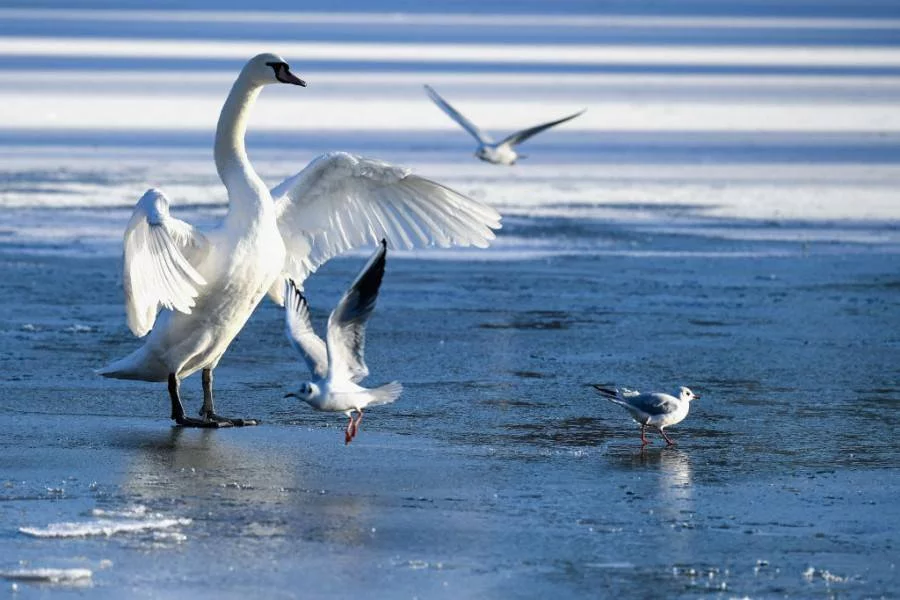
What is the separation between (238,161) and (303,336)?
1114mm

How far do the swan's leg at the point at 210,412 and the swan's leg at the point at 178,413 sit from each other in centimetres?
4

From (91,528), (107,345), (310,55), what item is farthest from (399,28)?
(91,528)

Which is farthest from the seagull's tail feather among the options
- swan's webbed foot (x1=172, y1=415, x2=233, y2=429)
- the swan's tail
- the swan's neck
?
the swan's tail

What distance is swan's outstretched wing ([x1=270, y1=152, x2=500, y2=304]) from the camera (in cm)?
969

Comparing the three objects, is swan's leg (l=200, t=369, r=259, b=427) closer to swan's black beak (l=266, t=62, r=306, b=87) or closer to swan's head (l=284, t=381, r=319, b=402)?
swan's head (l=284, t=381, r=319, b=402)

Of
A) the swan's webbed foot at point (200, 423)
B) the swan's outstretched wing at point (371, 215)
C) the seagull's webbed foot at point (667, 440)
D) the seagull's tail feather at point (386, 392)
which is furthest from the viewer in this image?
the swan's outstretched wing at point (371, 215)

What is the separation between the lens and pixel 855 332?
38.1 ft

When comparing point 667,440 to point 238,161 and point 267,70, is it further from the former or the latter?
point 267,70

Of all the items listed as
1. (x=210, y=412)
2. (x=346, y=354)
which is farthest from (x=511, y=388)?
(x=346, y=354)

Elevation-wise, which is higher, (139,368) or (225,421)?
(139,368)

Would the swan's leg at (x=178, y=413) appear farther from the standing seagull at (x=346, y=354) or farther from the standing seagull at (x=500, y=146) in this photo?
the standing seagull at (x=500, y=146)

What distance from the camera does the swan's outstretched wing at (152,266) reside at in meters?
8.28

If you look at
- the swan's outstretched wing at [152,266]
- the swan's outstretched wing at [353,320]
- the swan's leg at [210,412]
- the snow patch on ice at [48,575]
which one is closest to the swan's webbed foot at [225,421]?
the swan's leg at [210,412]

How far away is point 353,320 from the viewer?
810 centimetres
